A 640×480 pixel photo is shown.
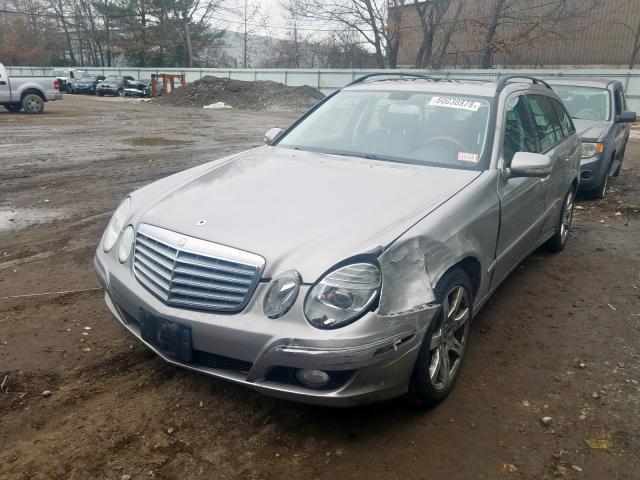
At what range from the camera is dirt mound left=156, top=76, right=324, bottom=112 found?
3294 cm

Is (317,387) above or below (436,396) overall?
above

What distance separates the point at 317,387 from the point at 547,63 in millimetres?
41727

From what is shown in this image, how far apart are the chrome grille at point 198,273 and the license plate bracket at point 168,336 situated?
0.35 feet

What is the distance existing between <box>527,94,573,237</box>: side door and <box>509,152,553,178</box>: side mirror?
2.64ft

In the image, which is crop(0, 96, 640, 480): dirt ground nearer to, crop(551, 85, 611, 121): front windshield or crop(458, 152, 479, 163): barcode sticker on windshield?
crop(458, 152, 479, 163): barcode sticker on windshield

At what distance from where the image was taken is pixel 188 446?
2.63 meters

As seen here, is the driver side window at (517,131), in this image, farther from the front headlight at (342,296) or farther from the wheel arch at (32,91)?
the wheel arch at (32,91)

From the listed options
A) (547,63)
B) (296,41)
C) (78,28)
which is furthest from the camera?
(78,28)

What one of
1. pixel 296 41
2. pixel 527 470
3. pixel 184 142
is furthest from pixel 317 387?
pixel 296 41

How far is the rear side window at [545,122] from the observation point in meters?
4.70

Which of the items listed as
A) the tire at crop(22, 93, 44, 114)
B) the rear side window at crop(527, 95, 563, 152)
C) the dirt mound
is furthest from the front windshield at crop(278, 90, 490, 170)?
the dirt mound

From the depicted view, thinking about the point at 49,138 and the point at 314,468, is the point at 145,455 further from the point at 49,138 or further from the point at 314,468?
the point at 49,138

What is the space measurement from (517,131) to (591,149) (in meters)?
4.26

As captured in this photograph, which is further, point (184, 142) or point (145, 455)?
point (184, 142)
